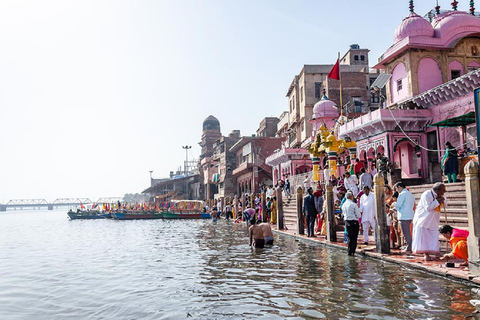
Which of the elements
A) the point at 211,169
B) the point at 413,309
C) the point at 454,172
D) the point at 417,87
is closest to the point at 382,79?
the point at 417,87

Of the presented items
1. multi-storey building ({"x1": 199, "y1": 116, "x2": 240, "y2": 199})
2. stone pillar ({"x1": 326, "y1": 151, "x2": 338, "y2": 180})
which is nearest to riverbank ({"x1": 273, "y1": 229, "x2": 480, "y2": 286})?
stone pillar ({"x1": 326, "y1": 151, "x2": 338, "y2": 180})

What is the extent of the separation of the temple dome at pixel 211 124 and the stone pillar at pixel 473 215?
73.8 m

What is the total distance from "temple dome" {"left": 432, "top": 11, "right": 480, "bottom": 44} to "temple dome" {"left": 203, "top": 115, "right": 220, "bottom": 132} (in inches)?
2392

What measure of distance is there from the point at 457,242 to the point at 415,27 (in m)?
17.0

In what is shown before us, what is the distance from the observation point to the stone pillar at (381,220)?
10.9 m

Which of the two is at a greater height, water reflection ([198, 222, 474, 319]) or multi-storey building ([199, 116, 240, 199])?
multi-storey building ([199, 116, 240, 199])

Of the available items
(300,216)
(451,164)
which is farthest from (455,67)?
(300,216)

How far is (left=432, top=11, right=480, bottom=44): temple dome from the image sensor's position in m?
21.6

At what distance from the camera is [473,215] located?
777 cm

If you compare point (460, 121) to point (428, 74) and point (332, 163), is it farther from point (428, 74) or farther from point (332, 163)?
point (332, 163)

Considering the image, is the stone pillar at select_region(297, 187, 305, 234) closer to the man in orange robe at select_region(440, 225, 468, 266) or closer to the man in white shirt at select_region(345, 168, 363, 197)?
the man in white shirt at select_region(345, 168, 363, 197)

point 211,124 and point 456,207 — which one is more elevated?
point 211,124

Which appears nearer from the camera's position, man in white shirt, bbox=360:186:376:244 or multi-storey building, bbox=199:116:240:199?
man in white shirt, bbox=360:186:376:244

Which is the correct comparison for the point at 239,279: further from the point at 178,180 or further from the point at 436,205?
the point at 178,180
